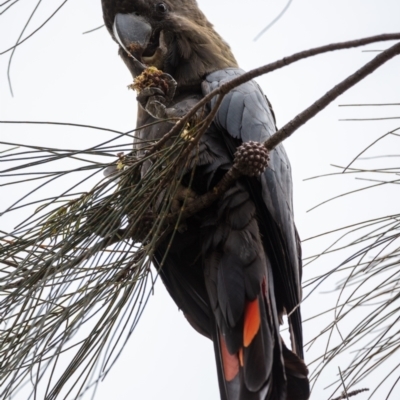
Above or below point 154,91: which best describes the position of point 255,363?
below

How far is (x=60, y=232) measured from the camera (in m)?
1.66

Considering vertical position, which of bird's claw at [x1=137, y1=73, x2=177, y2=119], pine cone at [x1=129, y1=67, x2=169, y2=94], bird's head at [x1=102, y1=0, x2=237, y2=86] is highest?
bird's head at [x1=102, y1=0, x2=237, y2=86]

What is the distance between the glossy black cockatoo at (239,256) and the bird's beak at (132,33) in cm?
24

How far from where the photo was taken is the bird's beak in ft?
9.11

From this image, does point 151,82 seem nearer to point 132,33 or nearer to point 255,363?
point 132,33

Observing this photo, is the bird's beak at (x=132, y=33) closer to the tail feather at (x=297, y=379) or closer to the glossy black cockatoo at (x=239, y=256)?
the glossy black cockatoo at (x=239, y=256)

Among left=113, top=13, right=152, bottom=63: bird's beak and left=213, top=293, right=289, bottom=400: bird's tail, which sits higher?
left=113, top=13, right=152, bottom=63: bird's beak

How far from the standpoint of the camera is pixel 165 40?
2824 millimetres

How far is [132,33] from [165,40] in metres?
0.13

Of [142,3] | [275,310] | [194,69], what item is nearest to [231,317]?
[275,310]

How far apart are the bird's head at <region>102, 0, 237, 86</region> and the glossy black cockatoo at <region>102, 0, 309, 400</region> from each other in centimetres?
6

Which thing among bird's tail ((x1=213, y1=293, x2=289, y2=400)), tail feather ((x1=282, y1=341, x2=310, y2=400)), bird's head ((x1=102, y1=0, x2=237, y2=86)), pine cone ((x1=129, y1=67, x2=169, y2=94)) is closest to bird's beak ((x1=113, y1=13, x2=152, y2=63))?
bird's head ((x1=102, y1=0, x2=237, y2=86))

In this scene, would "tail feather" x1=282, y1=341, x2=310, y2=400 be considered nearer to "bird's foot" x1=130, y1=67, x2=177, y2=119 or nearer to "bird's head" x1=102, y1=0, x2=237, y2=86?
"bird's foot" x1=130, y1=67, x2=177, y2=119

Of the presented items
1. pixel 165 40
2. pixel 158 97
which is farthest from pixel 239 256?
pixel 165 40
